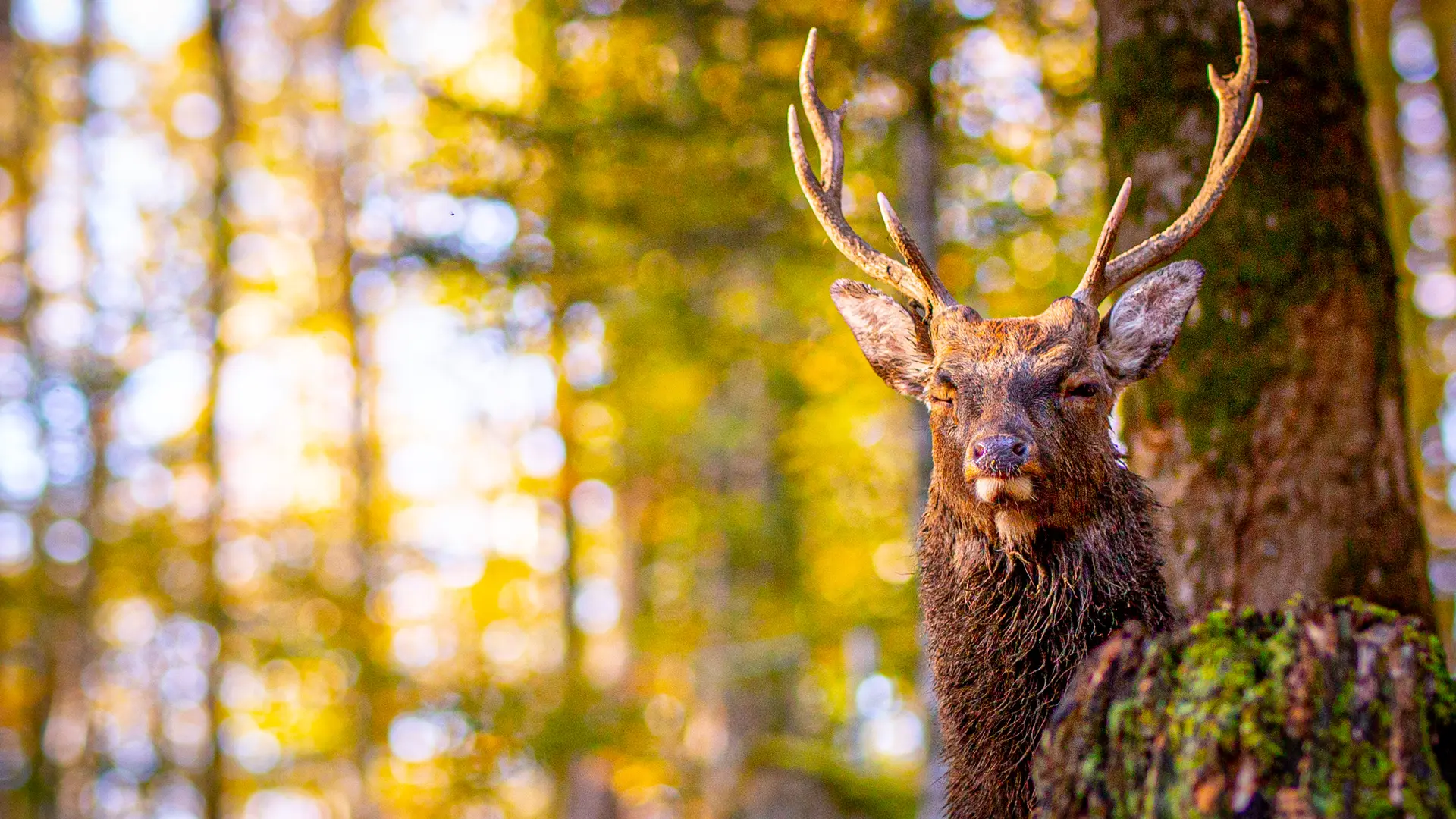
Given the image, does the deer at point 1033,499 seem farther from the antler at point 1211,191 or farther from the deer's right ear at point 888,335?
the deer's right ear at point 888,335

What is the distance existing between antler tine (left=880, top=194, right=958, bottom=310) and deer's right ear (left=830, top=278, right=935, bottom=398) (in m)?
0.15

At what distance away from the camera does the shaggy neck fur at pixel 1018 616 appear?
3.78 metres

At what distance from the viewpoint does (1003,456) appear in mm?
3635

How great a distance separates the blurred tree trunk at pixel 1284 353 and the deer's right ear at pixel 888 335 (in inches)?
46.9

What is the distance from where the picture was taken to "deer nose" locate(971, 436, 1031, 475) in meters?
3.63

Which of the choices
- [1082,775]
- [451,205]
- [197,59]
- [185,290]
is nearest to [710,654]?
[451,205]

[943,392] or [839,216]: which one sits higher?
[839,216]

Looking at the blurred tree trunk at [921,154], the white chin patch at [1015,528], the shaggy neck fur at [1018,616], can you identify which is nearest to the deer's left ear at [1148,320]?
the shaggy neck fur at [1018,616]

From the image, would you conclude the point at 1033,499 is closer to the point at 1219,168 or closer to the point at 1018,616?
the point at 1018,616

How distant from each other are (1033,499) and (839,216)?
1528 millimetres

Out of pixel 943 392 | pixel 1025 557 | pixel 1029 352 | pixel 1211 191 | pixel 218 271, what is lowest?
pixel 1025 557

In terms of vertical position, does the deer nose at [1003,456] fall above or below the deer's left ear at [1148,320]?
below

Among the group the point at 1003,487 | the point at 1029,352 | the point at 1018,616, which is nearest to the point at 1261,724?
the point at 1003,487

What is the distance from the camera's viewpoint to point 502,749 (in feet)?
37.7
